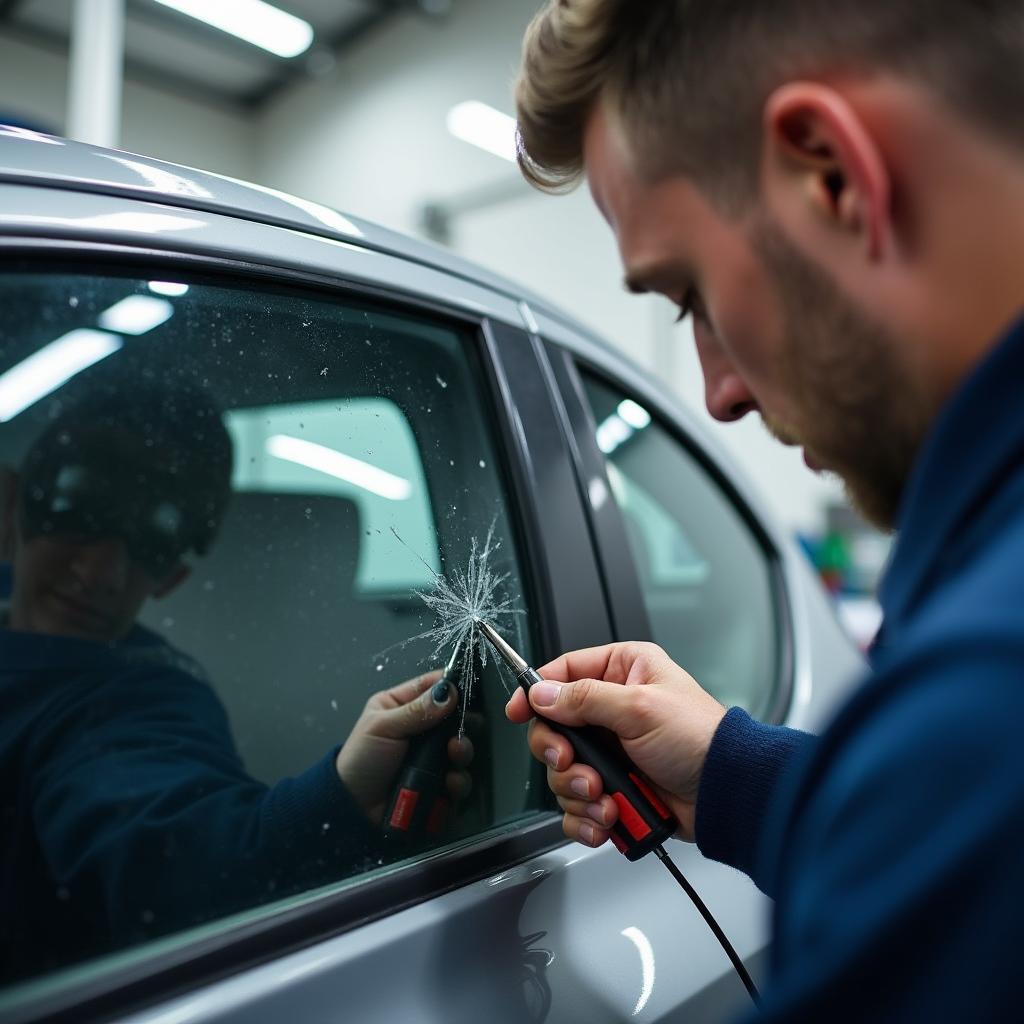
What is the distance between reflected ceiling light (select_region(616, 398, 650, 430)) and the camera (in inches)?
60.1

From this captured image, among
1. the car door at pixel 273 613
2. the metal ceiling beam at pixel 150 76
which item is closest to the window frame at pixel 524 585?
the car door at pixel 273 613

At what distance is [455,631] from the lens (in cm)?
94

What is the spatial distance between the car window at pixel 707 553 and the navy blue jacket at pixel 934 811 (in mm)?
912

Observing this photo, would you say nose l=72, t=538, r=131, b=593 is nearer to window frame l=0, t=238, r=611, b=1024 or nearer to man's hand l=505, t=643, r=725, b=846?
window frame l=0, t=238, r=611, b=1024

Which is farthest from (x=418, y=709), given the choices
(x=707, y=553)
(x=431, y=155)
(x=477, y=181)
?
(x=431, y=155)

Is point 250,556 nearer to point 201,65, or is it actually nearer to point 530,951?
point 530,951

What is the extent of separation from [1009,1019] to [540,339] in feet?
3.25

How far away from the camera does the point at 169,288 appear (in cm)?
79

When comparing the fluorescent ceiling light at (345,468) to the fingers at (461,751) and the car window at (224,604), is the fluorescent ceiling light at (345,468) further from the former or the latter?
the fingers at (461,751)

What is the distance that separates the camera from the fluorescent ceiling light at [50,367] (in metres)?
0.69

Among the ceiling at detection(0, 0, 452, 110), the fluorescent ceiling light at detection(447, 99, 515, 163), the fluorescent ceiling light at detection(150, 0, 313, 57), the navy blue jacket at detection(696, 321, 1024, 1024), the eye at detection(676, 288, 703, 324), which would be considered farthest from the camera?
the ceiling at detection(0, 0, 452, 110)

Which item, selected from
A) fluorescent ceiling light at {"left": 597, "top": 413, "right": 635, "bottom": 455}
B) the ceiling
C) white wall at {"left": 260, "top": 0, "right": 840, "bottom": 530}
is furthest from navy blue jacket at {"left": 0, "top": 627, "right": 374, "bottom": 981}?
the ceiling

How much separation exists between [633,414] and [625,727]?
746mm

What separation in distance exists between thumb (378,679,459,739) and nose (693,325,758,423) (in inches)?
15.5
